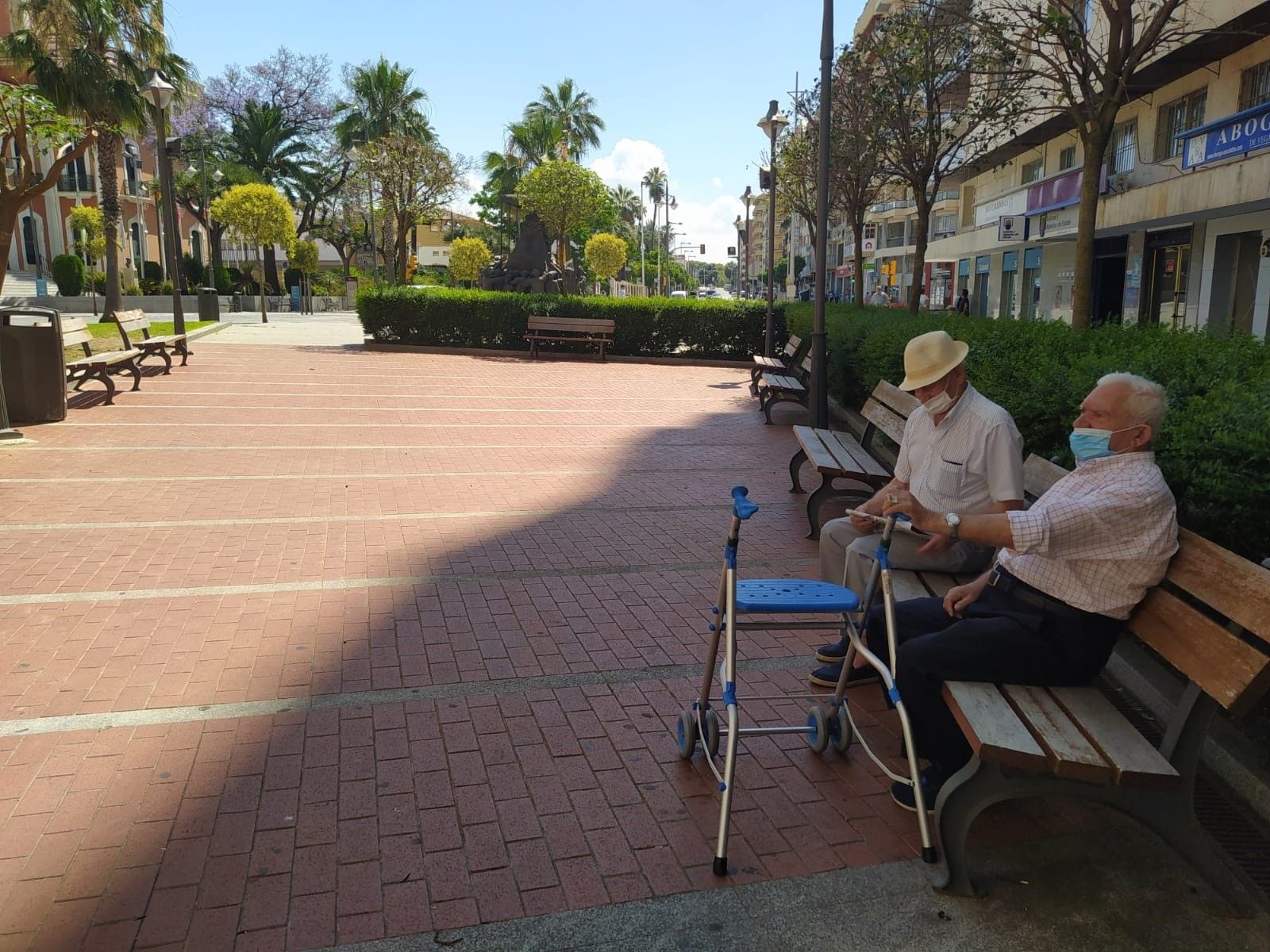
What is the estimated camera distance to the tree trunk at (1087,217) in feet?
32.9

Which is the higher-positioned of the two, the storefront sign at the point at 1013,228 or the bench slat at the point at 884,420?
the storefront sign at the point at 1013,228

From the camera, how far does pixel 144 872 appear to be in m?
3.03

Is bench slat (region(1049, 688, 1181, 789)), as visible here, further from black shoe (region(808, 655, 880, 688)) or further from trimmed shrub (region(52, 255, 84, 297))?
trimmed shrub (region(52, 255, 84, 297))

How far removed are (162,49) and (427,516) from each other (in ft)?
87.2

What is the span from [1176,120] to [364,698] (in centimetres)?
2342

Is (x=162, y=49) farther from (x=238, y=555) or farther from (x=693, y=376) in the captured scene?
(x=238, y=555)

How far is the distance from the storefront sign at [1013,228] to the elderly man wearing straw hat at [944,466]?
29.0m

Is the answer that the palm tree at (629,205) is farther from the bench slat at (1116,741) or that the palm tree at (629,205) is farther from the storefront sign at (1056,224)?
the bench slat at (1116,741)

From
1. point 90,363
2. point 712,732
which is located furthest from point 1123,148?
point 712,732

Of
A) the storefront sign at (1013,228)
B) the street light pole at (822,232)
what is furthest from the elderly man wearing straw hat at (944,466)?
the storefront sign at (1013,228)

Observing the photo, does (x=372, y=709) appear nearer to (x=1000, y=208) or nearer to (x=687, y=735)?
(x=687, y=735)

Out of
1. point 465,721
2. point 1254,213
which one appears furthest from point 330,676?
point 1254,213

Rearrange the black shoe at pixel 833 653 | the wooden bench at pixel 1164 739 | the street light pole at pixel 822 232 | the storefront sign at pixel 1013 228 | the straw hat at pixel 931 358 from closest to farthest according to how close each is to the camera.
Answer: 1. the wooden bench at pixel 1164 739
2. the straw hat at pixel 931 358
3. the black shoe at pixel 833 653
4. the street light pole at pixel 822 232
5. the storefront sign at pixel 1013 228

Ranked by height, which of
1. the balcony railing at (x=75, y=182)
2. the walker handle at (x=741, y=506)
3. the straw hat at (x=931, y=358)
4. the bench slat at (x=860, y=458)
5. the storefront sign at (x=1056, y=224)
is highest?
the balcony railing at (x=75, y=182)
